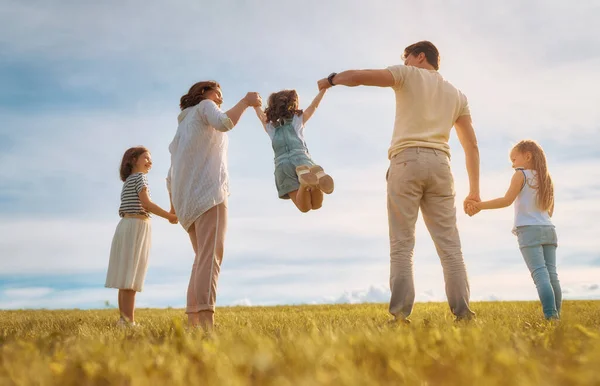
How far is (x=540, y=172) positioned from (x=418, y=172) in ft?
9.65

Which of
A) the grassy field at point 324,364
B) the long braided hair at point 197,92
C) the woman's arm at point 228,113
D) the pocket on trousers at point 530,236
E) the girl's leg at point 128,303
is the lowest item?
the grassy field at point 324,364

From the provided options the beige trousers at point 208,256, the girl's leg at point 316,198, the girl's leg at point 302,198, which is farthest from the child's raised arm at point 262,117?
the beige trousers at point 208,256

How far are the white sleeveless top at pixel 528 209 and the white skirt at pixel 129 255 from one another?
5.22 m

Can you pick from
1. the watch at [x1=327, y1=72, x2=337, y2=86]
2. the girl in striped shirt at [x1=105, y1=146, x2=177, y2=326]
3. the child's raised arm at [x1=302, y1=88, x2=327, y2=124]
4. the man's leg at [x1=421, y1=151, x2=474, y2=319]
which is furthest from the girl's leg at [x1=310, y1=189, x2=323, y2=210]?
the girl in striped shirt at [x1=105, y1=146, x2=177, y2=326]

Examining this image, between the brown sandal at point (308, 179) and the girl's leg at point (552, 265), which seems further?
the girl's leg at point (552, 265)

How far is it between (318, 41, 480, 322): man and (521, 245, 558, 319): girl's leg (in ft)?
5.80

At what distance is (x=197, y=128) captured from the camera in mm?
5605

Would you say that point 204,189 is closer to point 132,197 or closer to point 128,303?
point 132,197

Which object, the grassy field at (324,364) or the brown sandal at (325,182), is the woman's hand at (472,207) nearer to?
the brown sandal at (325,182)

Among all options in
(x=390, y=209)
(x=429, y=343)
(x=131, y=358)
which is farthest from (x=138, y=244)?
(x=429, y=343)

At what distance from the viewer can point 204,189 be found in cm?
548

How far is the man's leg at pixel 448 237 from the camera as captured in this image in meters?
5.72

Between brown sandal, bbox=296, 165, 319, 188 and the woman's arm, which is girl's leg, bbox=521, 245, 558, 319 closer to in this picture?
brown sandal, bbox=296, 165, 319, 188

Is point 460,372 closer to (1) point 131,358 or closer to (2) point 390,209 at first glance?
(1) point 131,358
